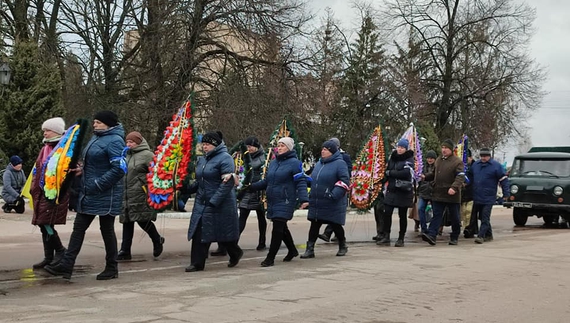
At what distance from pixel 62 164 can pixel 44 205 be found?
634 millimetres

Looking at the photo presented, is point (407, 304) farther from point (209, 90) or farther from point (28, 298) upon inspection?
point (209, 90)

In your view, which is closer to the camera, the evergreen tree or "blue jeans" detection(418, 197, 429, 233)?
"blue jeans" detection(418, 197, 429, 233)

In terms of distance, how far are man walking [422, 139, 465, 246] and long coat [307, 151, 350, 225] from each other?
9.70ft

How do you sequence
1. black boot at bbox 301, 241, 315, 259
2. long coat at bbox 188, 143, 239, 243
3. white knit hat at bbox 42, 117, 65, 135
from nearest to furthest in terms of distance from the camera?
white knit hat at bbox 42, 117, 65, 135, long coat at bbox 188, 143, 239, 243, black boot at bbox 301, 241, 315, 259

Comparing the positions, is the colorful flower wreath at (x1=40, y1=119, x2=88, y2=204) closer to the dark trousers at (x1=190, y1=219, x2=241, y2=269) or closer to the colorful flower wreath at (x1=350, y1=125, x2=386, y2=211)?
the dark trousers at (x1=190, y1=219, x2=241, y2=269)

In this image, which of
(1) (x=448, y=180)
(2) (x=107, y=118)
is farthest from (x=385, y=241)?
(2) (x=107, y=118)

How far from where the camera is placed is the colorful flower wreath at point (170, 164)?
9.12 m

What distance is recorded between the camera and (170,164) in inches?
360

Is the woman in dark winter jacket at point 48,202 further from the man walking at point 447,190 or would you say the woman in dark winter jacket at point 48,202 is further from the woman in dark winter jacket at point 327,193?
the man walking at point 447,190

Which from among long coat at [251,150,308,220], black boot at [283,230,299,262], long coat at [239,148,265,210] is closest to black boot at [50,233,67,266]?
long coat at [251,150,308,220]

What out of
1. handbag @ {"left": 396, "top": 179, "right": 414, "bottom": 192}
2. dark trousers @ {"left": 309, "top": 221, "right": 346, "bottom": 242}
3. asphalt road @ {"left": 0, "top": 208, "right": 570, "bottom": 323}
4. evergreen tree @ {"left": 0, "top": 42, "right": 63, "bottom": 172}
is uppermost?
evergreen tree @ {"left": 0, "top": 42, "right": 63, "bottom": 172}

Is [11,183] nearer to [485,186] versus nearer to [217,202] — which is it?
[217,202]

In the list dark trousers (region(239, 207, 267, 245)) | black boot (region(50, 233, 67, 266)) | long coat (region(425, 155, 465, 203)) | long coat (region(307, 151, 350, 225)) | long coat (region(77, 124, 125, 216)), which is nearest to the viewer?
long coat (region(77, 124, 125, 216))

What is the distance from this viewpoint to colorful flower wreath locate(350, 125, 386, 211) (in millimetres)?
12609
